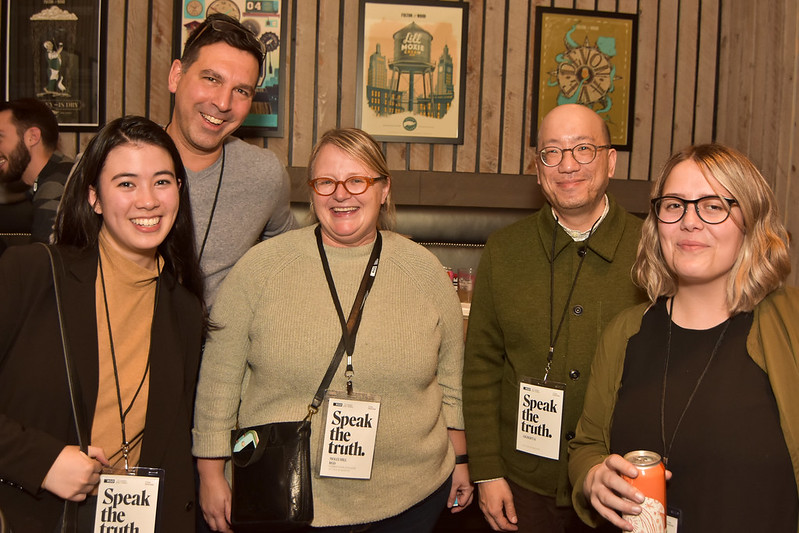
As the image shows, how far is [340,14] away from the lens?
14.3 feet

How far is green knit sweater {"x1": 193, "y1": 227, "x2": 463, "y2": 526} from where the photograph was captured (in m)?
1.81

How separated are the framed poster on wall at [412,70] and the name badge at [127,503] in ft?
10.3

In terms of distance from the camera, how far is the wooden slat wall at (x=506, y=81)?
4.24 metres

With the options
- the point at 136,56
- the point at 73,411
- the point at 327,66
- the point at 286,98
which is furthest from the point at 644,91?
the point at 73,411

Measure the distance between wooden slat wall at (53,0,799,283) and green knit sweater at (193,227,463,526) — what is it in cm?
255

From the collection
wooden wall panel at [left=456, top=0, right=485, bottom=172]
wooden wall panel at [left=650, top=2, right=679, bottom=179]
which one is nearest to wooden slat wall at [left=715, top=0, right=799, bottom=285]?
wooden wall panel at [left=650, top=2, right=679, bottom=179]

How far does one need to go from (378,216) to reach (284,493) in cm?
88

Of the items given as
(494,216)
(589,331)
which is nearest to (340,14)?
(494,216)

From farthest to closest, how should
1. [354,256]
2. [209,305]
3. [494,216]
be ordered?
[494,216] → [209,305] → [354,256]

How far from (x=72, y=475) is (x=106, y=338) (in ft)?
1.17

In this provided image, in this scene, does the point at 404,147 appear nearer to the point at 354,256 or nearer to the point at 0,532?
the point at 354,256

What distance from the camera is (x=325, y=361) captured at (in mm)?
1815

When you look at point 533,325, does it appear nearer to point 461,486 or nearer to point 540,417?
point 540,417

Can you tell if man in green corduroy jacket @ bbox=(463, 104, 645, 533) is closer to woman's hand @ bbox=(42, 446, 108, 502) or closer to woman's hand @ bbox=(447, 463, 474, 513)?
woman's hand @ bbox=(447, 463, 474, 513)
